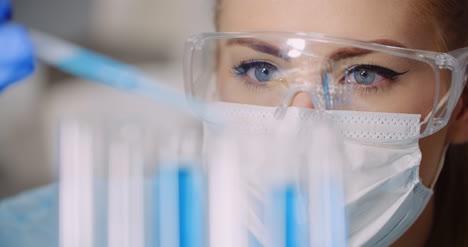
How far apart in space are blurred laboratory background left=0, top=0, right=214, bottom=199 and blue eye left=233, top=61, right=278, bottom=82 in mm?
406

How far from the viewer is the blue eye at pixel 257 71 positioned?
38.6 inches

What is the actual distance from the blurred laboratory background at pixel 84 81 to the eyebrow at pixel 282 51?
0.44 m

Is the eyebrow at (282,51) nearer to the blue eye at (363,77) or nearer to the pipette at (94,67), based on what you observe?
the blue eye at (363,77)

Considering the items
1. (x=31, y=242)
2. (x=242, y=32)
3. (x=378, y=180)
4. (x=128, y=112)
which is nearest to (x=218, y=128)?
(x=242, y=32)

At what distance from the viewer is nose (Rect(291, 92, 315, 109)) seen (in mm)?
899

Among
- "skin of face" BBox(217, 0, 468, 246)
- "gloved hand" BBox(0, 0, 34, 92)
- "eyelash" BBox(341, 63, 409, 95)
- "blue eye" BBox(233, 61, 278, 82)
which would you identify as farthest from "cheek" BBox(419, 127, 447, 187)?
"gloved hand" BBox(0, 0, 34, 92)

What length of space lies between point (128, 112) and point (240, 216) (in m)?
0.72

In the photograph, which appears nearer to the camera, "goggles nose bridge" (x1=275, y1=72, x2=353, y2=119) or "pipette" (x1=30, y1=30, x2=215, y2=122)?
"goggles nose bridge" (x1=275, y1=72, x2=353, y2=119)

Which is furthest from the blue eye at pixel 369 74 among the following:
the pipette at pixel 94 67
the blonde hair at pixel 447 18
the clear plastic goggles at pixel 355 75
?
the pipette at pixel 94 67

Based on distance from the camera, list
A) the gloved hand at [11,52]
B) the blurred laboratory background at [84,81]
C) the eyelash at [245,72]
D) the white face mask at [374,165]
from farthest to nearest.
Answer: the blurred laboratory background at [84,81] < the eyelash at [245,72] < the white face mask at [374,165] < the gloved hand at [11,52]

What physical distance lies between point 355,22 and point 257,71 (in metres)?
0.20

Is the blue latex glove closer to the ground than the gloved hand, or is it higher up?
closer to the ground

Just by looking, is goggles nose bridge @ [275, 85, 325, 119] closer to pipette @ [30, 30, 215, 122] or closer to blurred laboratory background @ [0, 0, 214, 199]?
pipette @ [30, 30, 215, 122]

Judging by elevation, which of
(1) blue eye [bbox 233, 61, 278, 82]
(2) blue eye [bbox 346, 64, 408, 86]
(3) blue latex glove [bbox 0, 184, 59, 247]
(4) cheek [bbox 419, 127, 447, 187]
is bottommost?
(3) blue latex glove [bbox 0, 184, 59, 247]
